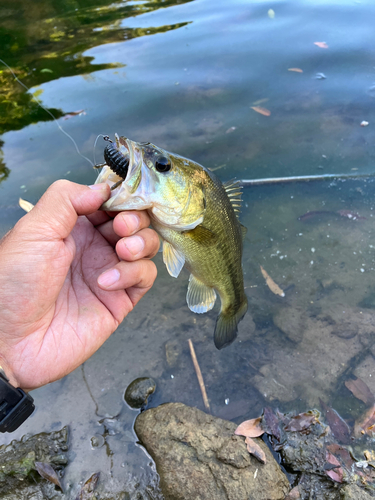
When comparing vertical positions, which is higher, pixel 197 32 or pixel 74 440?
pixel 197 32

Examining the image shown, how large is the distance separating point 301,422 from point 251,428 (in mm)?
415

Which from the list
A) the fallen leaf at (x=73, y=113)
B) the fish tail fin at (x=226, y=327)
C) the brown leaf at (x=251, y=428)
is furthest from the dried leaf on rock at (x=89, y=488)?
the fallen leaf at (x=73, y=113)

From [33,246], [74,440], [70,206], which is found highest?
[70,206]

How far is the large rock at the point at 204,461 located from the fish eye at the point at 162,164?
1778mm

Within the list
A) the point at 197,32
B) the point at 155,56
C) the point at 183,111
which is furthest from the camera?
the point at 197,32

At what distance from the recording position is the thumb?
66.4 inches

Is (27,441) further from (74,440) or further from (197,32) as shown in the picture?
(197,32)

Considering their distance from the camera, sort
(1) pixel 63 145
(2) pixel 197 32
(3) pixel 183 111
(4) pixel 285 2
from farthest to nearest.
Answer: (4) pixel 285 2 < (2) pixel 197 32 < (3) pixel 183 111 < (1) pixel 63 145

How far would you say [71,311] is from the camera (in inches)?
80.8

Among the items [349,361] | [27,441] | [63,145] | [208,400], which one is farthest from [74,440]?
[63,145]

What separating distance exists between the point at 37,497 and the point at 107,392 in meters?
0.78

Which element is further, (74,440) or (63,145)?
(63,145)

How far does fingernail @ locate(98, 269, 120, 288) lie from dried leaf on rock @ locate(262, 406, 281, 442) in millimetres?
1680

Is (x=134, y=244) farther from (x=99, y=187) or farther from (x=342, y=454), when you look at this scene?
(x=342, y=454)
